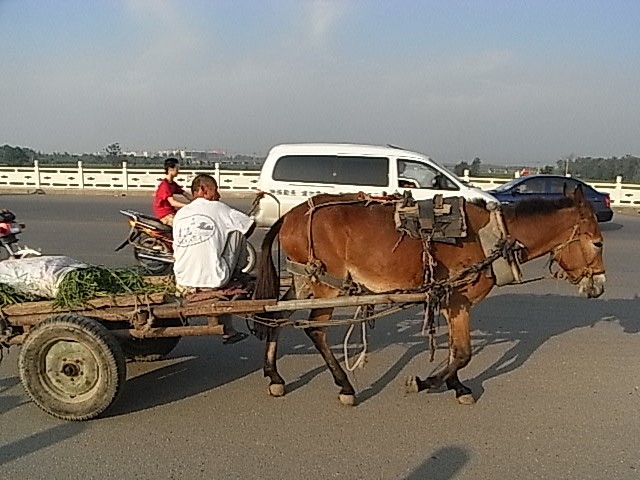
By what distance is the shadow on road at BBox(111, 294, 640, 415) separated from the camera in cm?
512

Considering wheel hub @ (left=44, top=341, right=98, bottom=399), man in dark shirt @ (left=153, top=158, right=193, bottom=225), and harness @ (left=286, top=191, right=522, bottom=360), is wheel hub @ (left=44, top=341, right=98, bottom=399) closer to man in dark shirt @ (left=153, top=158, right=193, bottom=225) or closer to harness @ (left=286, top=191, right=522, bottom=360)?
harness @ (left=286, top=191, right=522, bottom=360)

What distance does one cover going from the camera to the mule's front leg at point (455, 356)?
15.9 feet

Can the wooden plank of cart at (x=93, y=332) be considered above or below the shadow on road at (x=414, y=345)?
above

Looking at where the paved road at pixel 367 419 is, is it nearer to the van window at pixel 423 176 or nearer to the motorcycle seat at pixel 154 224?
the motorcycle seat at pixel 154 224

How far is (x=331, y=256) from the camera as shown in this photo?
4.99 meters

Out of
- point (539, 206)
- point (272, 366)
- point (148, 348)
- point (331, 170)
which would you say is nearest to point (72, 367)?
point (148, 348)

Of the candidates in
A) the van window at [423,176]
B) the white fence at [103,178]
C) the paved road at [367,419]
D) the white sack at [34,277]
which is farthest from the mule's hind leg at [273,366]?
the white fence at [103,178]

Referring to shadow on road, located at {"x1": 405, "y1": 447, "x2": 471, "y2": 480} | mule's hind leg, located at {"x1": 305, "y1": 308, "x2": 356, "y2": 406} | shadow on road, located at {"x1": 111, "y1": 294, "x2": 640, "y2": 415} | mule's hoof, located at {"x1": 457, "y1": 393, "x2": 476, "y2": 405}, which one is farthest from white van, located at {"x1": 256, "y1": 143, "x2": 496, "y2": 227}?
shadow on road, located at {"x1": 405, "y1": 447, "x2": 471, "y2": 480}

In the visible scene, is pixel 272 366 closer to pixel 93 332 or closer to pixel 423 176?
pixel 93 332

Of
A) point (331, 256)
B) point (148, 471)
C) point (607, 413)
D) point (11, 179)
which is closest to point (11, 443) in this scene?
point (148, 471)

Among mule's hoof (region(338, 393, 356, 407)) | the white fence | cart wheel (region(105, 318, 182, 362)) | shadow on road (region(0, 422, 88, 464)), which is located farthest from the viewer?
the white fence

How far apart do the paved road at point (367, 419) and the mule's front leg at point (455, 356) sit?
12cm

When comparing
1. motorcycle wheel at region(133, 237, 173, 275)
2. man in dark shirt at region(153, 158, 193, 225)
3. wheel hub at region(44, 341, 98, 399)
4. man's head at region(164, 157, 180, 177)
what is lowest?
wheel hub at region(44, 341, 98, 399)

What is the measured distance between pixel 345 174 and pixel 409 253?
27.1 feet
